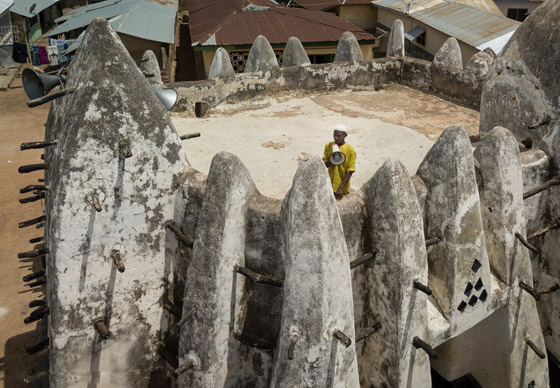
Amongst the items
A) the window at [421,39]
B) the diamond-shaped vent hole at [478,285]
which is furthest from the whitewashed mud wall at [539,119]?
the window at [421,39]

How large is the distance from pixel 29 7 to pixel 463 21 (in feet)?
89.1

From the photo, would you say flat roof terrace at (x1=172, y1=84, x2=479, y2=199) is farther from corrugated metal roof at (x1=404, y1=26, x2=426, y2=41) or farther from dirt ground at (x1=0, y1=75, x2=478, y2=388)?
corrugated metal roof at (x1=404, y1=26, x2=426, y2=41)

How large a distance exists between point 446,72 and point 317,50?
34.1 feet

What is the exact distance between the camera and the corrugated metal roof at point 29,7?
35906mm

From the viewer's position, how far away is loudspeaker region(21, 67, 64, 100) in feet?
27.8

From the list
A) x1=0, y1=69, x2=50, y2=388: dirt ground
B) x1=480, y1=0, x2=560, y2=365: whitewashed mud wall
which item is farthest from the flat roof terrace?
x1=0, y1=69, x2=50, y2=388: dirt ground

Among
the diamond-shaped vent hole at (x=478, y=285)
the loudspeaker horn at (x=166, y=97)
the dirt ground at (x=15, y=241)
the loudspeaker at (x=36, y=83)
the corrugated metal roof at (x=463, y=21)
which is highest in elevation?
the corrugated metal roof at (x=463, y=21)

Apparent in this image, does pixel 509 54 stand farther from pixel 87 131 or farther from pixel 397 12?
pixel 397 12

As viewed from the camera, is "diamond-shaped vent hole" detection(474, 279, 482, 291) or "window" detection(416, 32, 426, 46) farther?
"window" detection(416, 32, 426, 46)

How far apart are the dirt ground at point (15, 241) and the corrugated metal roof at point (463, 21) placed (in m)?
18.7

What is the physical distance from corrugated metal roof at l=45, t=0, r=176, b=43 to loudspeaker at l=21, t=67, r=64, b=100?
18023 millimetres

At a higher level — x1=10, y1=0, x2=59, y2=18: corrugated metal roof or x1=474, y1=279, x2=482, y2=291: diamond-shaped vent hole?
x1=10, y1=0, x2=59, y2=18: corrugated metal roof

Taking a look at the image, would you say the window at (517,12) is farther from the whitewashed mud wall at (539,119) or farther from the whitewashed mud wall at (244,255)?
the whitewashed mud wall at (244,255)

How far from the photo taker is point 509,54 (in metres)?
10.1
